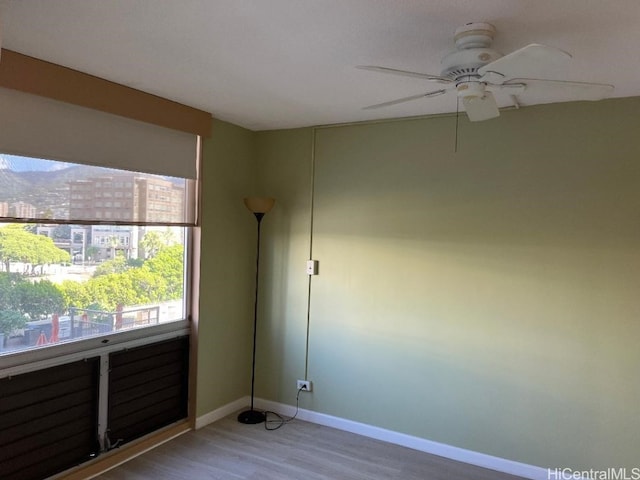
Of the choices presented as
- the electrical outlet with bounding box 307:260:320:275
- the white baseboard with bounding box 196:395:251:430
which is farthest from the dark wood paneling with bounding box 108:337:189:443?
the electrical outlet with bounding box 307:260:320:275

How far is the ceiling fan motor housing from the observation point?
1896mm

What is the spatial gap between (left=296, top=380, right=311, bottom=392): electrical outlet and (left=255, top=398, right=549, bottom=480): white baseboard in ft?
0.59

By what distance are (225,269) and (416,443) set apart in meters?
1.97

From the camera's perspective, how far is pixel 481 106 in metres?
2.13

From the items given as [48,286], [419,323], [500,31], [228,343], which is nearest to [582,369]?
[419,323]

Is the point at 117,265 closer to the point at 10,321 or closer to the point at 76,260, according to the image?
the point at 76,260

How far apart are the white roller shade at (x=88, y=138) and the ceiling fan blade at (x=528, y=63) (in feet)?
7.14

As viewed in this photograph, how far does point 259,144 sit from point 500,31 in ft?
8.26

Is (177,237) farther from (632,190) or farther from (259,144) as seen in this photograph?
(632,190)

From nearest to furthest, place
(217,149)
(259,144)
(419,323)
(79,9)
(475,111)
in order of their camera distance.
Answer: (79,9), (475,111), (419,323), (217,149), (259,144)

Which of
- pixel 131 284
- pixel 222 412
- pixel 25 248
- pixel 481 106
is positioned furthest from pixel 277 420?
pixel 481 106

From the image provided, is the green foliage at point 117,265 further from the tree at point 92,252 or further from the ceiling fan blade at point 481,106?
the ceiling fan blade at point 481,106

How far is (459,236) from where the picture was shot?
3.29 metres

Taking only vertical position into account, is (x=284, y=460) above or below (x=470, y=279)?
below
